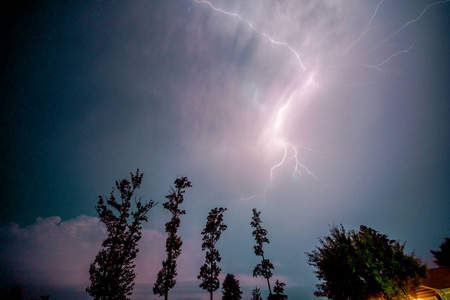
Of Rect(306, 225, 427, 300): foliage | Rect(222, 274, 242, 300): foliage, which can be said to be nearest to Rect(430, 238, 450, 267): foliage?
Rect(306, 225, 427, 300): foliage

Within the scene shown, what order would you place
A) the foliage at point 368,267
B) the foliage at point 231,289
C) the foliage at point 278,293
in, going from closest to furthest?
1. the foliage at point 368,267
2. the foliage at point 278,293
3. the foliage at point 231,289

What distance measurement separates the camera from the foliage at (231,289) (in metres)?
34.4

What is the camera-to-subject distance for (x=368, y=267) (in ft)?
42.1

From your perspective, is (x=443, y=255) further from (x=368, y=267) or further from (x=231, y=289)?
(x=231, y=289)

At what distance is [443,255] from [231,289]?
1604 inches

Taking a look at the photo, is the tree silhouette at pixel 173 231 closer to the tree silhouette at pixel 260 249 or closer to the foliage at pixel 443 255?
the tree silhouette at pixel 260 249

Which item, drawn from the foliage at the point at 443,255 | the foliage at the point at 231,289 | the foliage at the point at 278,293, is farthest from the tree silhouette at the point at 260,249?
the foliage at the point at 443,255

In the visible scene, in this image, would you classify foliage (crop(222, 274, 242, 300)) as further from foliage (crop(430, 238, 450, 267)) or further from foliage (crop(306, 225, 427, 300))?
foliage (crop(430, 238, 450, 267))

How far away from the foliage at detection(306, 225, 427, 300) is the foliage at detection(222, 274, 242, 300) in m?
28.3

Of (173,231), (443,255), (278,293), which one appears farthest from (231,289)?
(443,255)

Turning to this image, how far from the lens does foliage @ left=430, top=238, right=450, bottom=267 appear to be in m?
26.9

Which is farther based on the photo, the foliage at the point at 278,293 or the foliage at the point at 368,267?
the foliage at the point at 278,293

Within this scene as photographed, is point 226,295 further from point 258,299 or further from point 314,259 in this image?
point 314,259

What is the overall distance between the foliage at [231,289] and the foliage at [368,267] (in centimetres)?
2829
